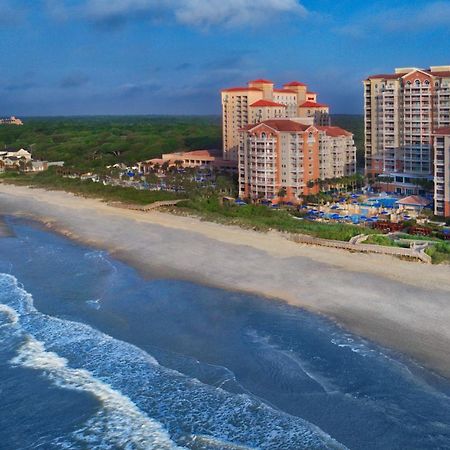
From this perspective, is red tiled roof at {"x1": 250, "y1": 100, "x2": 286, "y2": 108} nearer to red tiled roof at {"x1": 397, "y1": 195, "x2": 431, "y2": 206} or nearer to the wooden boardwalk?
red tiled roof at {"x1": 397, "y1": 195, "x2": 431, "y2": 206}

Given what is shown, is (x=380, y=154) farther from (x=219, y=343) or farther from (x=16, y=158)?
(x=16, y=158)

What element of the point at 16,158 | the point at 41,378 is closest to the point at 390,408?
the point at 41,378

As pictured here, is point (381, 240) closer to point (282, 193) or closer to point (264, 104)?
point (282, 193)

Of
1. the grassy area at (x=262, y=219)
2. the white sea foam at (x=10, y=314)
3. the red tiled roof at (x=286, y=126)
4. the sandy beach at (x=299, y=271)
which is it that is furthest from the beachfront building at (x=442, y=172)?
the white sea foam at (x=10, y=314)

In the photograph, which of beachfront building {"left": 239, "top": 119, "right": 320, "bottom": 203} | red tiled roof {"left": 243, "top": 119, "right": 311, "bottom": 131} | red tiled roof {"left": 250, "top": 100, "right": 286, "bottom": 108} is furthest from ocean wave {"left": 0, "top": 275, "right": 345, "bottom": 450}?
red tiled roof {"left": 250, "top": 100, "right": 286, "bottom": 108}

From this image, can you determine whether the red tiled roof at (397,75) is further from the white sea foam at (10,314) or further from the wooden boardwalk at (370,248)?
the white sea foam at (10,314)

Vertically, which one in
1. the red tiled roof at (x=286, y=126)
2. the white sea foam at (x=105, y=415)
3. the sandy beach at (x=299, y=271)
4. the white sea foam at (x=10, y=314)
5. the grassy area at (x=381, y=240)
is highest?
the red tiled roof at (x=286, y=126)

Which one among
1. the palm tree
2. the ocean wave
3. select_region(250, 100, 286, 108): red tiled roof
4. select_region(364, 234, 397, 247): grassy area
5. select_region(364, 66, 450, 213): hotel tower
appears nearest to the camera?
the ocean wave

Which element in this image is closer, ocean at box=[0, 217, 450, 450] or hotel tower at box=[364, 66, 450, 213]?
ocean at box=[0, 217, 450, 450]
